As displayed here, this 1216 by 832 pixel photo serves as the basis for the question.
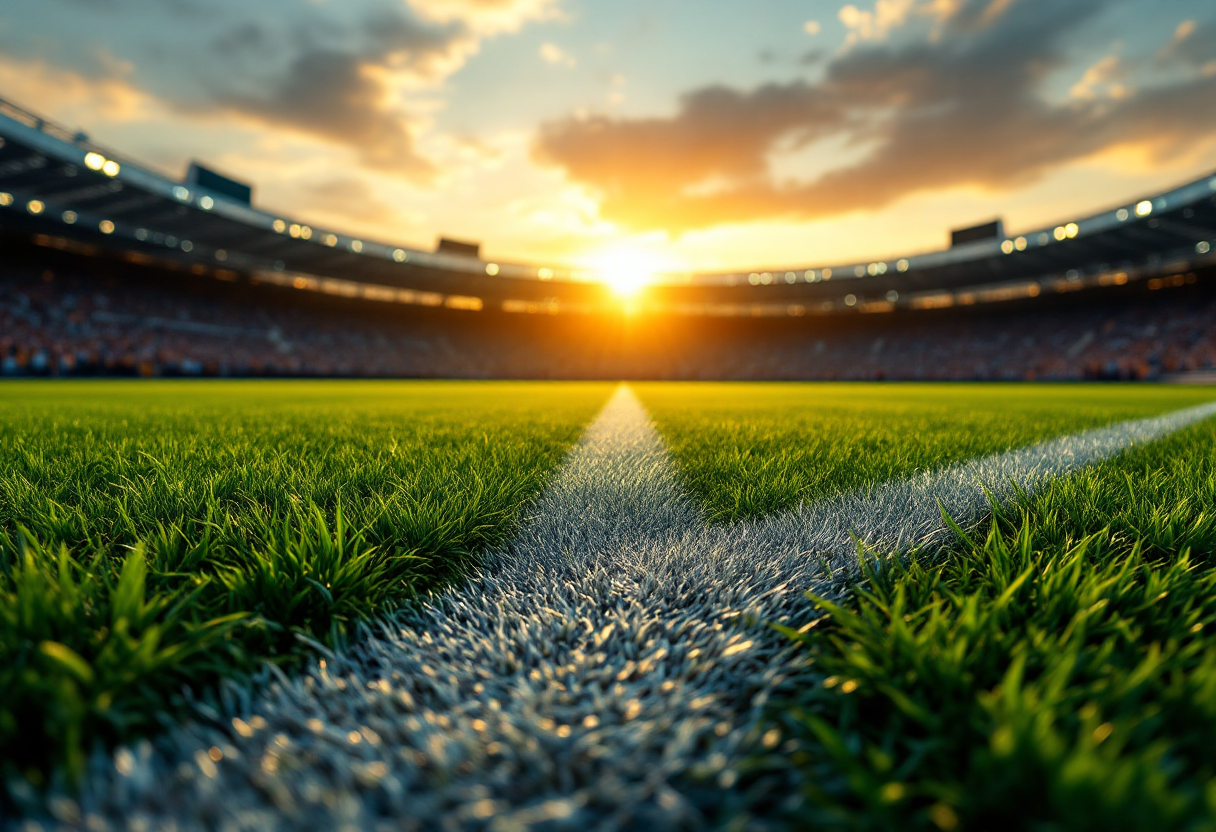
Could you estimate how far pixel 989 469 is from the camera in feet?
9.69

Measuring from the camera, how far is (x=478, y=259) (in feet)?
125

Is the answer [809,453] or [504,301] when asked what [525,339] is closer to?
[504,301]

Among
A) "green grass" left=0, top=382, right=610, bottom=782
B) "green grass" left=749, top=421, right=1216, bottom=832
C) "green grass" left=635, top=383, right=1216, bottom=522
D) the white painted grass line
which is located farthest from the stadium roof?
"green grass" left=749, top=421, right=1216, bottom=832

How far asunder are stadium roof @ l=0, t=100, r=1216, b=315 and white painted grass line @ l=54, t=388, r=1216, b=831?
2892cm

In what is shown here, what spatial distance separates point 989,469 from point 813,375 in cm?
4428

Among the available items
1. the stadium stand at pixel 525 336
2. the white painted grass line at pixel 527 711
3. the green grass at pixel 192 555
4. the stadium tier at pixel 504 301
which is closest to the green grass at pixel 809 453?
the white painted grass line at pixel 527 711

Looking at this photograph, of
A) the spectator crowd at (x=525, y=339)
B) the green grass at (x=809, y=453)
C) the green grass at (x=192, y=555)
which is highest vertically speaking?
→ the spectator crowd at (x=525, y=339)

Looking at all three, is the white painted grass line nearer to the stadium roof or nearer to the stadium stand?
the stadium roof

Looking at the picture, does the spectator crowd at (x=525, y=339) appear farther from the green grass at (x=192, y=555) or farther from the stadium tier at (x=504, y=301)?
the green grass at (x=192, y=555)

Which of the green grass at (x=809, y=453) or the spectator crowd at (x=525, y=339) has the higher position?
the spectator crowd at (x=525, y=339)

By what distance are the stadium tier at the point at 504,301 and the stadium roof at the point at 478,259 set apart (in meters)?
0.13

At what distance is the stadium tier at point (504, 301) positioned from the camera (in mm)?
26922

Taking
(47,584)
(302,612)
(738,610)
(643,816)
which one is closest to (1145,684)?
(738,610)

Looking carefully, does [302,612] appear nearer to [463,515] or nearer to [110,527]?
[463,515]
